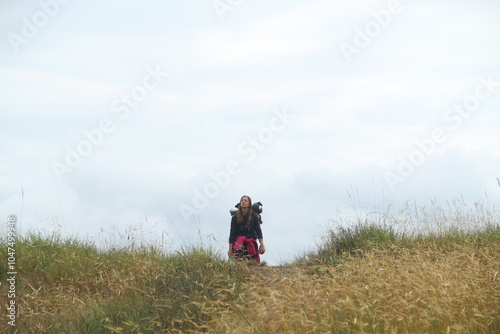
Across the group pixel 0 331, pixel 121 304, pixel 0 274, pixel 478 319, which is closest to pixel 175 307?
pixel 121 304

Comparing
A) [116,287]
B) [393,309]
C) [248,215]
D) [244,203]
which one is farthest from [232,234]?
[393,309]

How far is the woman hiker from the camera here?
10.8 metres

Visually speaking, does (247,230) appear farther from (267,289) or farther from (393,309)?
(393,309)

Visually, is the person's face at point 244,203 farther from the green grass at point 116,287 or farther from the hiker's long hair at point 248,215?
the green grass at point 116,287

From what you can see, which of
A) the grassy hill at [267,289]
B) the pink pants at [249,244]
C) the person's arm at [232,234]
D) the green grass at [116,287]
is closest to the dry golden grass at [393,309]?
the grassy hill at [267,289]

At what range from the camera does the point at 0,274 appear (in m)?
9.74

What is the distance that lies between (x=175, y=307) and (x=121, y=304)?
107 cm

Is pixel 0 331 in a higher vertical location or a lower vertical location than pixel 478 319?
lower

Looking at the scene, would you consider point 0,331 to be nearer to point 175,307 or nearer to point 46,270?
point 46,270

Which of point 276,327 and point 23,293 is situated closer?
point 276,327

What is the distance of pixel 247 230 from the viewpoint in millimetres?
10883

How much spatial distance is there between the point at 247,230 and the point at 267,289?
14.6ft

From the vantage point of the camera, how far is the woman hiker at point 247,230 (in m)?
10.8

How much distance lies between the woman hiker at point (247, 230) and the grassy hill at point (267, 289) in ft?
2.48
